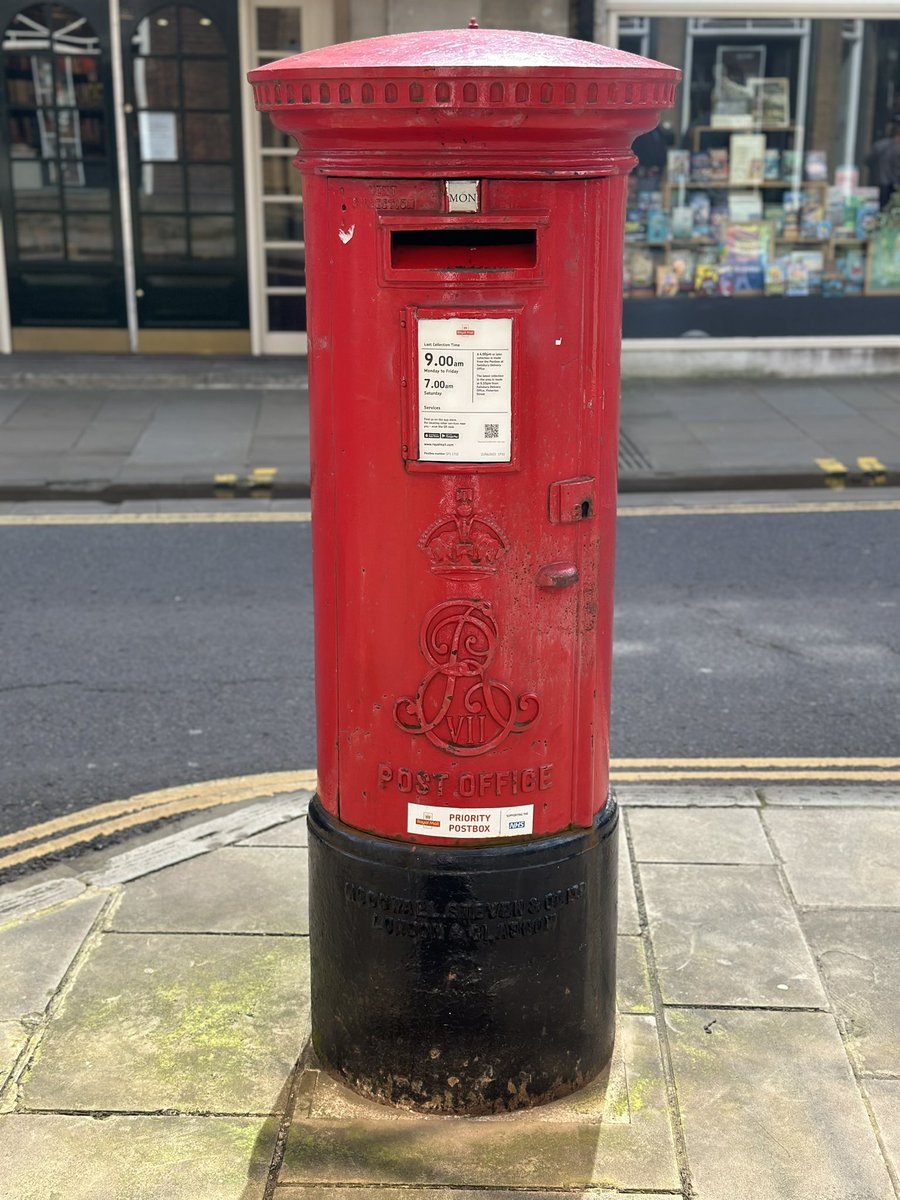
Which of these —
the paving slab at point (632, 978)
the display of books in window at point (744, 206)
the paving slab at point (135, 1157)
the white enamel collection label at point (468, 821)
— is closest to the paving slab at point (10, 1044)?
the paving slab at point (135, 1157)

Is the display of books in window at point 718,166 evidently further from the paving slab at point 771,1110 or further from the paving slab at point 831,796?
the paving slab at point 771,1110

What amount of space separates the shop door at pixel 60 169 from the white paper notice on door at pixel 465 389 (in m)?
10.9

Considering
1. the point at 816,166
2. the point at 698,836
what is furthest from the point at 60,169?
the point at 698,836

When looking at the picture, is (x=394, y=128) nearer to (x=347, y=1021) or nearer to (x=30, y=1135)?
(x=347, y=1021)

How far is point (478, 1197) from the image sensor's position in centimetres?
320

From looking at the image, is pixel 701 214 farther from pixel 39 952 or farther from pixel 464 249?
pixel 464 249

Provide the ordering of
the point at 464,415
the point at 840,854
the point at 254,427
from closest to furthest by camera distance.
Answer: the point at 464,415 → the point at 840,854 → the point at 254,427

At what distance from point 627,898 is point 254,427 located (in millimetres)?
7579

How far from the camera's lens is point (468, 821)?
3293 mm

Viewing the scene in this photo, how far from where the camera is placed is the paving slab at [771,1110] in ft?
10.7

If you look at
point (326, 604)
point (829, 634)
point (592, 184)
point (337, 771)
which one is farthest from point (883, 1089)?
point (829, 634)

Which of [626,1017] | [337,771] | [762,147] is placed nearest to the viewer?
[337,771]

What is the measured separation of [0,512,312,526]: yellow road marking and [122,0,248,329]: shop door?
15.0 ft

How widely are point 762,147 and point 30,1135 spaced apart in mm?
11588
